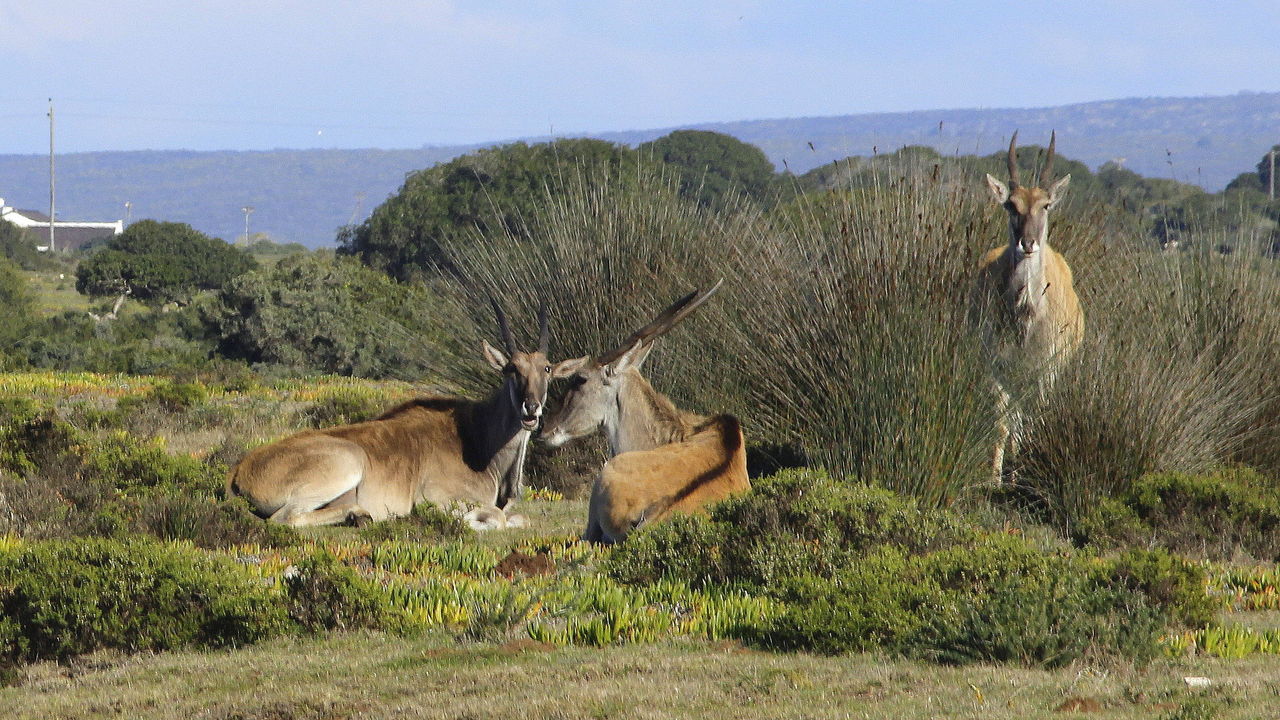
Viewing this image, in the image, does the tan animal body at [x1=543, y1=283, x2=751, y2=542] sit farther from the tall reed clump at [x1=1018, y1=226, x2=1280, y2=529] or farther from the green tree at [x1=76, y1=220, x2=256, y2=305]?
the green tree at [x1=76, y1=220, x2=256, y2=305]

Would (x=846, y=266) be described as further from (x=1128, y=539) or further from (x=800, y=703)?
(x=800, y=703)

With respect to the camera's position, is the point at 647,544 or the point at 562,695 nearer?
the point at 562,695

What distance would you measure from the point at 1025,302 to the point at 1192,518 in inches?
98.7

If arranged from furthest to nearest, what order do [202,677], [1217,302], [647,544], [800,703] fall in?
[1217,302]
[647,544]
[202,677]
[800,703]

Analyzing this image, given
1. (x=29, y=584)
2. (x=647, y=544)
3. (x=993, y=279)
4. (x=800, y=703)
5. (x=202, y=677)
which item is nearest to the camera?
(x=800, y=703)

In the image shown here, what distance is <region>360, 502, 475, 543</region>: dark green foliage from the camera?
10547 mm

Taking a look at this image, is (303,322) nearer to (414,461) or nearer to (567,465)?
(567,465)

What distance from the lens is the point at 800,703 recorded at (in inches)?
223

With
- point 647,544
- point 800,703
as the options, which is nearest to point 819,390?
point 647,544

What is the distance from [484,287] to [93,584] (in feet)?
24.3

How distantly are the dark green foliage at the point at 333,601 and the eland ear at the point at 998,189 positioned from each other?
6856mm

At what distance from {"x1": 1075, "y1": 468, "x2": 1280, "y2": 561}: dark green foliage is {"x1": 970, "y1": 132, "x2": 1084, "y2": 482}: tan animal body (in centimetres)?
107

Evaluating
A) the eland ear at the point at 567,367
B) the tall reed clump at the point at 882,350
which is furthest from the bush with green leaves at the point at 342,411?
the tall reed clump at the point at 882,350

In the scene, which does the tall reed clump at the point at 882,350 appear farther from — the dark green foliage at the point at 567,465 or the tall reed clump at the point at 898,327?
the dark green foliage at the point at 567,465
